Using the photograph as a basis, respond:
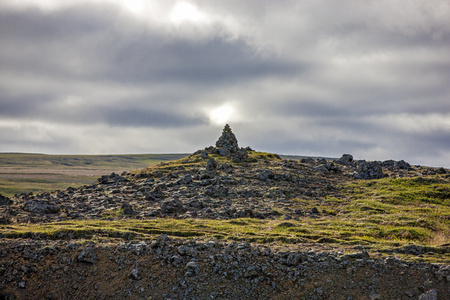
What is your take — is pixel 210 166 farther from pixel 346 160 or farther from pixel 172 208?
pixel 346 160

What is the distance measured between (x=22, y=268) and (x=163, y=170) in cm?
5032

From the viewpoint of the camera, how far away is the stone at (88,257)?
24331mm

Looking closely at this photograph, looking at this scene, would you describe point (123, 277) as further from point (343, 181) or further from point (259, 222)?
point (343, 181)

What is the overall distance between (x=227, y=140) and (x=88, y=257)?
252 ft

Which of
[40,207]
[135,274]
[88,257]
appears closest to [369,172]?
[40,207]

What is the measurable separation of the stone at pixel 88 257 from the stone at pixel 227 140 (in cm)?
7259

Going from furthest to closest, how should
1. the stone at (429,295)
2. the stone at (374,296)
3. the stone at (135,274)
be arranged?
the stone at (135,274), the stone at (374,296), the stone at (429,295)

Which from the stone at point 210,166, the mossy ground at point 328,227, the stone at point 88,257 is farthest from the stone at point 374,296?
the stone at point 210,166

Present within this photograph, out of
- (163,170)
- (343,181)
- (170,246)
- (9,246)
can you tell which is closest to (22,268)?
(9,246)

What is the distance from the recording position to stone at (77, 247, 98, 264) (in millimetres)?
24331

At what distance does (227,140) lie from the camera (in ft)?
328

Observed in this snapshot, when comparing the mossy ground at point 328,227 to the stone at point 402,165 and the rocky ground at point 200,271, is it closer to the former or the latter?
the rocky ground at point 200,271

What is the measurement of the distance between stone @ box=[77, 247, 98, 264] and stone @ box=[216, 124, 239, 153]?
72.6m

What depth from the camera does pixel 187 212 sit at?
42.2 meters
